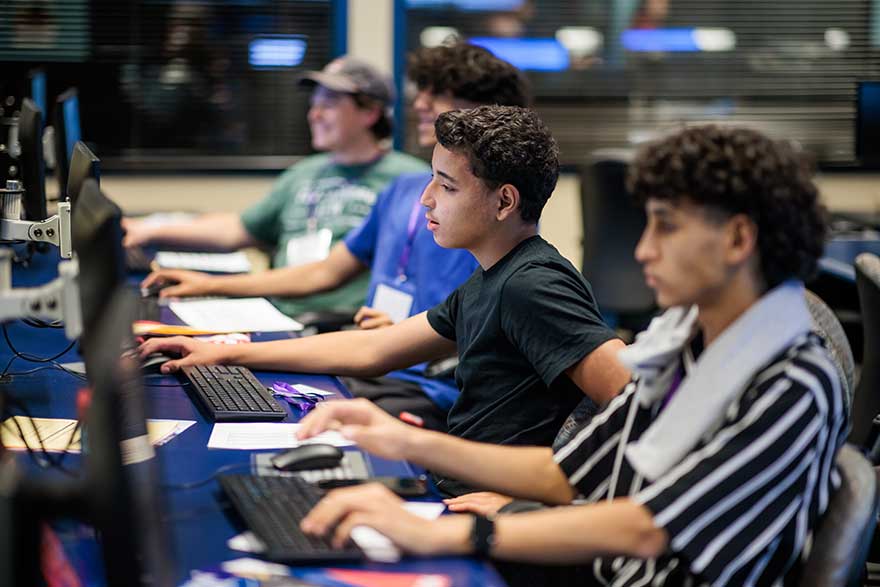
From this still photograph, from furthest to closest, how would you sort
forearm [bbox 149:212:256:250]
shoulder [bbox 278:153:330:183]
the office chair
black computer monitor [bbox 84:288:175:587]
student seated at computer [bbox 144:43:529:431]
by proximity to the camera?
the office chair → forearm [bbox 149:212:256:250] → shoulder [bbox 278:153:330:183] → student seated at computer [bbox 144:43:529:431] → black computer monitor [bbox 84:288:175:587]

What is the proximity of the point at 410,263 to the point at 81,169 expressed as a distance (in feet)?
3.35

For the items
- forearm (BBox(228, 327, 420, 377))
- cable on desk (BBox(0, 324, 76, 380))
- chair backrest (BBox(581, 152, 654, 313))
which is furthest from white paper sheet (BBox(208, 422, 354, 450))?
chair backrest (BBox(581, 152, 654, 313))

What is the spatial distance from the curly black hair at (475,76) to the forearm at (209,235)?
4.39ft

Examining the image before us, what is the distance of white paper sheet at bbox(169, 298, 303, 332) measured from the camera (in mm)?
2744

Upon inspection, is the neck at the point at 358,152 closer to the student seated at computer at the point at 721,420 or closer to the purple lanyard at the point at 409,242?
the purple lanyard at the point at 409,242

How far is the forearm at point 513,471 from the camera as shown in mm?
1563

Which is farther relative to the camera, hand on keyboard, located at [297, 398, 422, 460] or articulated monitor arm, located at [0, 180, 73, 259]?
articulated monitor arm, located at [0, 180, 73, 259]

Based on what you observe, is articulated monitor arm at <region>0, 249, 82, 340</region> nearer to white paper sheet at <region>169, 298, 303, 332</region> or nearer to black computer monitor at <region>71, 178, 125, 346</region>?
black computer monitor at <region>71, 178, 125, 346</region>

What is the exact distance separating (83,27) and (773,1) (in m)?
3.20

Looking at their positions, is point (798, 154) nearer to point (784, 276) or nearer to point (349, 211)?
point (784, 276)

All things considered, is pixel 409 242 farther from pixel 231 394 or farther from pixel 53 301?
pixel 53 301

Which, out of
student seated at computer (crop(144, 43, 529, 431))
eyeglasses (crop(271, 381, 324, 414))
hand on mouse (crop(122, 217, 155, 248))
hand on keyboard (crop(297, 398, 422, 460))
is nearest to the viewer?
hand on keyboard (crop(297, 398, 422, 460))

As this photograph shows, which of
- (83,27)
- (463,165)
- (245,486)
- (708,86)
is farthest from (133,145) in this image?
(245,486)

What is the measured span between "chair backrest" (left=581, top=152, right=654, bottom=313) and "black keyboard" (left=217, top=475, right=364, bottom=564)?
2974 mm
